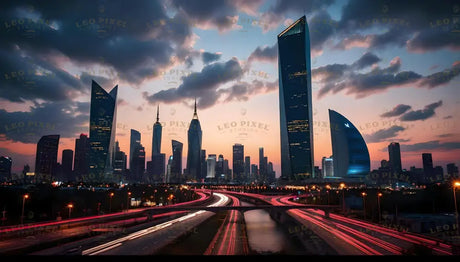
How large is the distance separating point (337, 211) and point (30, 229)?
101326 millimetres

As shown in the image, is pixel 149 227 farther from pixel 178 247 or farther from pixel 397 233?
pixel 397 233

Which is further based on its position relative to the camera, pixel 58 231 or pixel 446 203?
pixel 446 203

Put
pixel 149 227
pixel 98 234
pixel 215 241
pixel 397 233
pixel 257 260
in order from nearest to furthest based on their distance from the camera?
pixel 257 260
pixel 397 233
pixel 98 234
pixel 215 241
pixel 149 227

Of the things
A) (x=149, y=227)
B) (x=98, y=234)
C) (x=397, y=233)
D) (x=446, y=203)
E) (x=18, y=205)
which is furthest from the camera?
(x=446, y=203)

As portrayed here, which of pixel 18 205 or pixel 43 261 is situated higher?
pixel 43 261

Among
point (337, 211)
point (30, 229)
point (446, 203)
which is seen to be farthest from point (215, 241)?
point (446, 203)

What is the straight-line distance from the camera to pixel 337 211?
112 meters

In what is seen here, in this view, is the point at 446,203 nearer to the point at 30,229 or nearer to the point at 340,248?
the point at 340,248

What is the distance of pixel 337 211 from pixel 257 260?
118 meters

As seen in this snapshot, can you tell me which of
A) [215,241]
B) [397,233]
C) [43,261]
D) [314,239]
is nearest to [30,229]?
[215,241]

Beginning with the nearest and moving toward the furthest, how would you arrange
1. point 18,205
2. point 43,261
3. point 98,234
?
point 43,261 < point 98,234 < point 18,205

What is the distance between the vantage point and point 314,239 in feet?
191

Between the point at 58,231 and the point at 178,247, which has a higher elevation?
the point at 58,231

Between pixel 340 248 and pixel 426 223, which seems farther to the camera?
pixel 426 223
